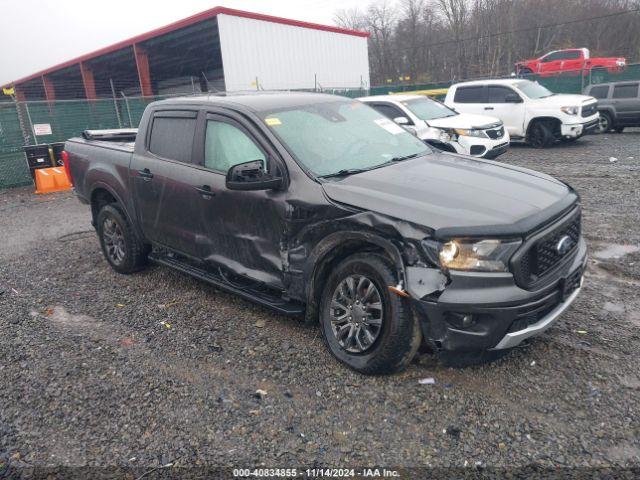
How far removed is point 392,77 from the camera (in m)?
50.5

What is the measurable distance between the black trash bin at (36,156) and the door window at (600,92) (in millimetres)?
15836

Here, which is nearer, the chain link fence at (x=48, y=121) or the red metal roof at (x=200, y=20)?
the chain link fence at (x=48, y=121)

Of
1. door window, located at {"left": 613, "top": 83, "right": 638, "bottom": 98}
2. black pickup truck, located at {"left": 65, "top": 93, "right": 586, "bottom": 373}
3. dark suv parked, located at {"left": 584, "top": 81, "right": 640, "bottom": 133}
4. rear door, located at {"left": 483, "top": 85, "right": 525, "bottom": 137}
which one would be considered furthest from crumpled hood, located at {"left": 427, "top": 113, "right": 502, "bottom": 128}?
door window, located at {"left": 613, "top": 83, "right": 638, "bottom": 98}

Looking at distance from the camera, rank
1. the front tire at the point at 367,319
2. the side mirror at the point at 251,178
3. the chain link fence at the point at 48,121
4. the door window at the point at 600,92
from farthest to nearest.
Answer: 1. the door window at the point at 600,92
2. the chain link fence at the point at 48,121
3. the side mirror at the point at 251,178
4. the front tire at the point at 367,319

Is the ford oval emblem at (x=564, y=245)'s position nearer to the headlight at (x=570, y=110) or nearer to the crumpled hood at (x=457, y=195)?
the crumpled hood at (x=457, y=195)

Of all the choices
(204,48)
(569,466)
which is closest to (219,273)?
(569,466)

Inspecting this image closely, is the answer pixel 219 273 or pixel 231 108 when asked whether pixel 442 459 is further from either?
pixel 231 108

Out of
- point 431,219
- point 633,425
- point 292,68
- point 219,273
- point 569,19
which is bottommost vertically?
point 633,425

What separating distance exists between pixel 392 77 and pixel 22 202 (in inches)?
1749

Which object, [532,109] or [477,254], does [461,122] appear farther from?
[477,254]

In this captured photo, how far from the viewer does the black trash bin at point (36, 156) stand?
1274 centimetres

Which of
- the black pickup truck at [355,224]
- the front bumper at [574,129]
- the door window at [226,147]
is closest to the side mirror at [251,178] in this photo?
the black pickup truck at [355,224]

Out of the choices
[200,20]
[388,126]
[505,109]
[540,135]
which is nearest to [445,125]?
[505,109]

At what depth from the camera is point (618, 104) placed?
49.3ft
